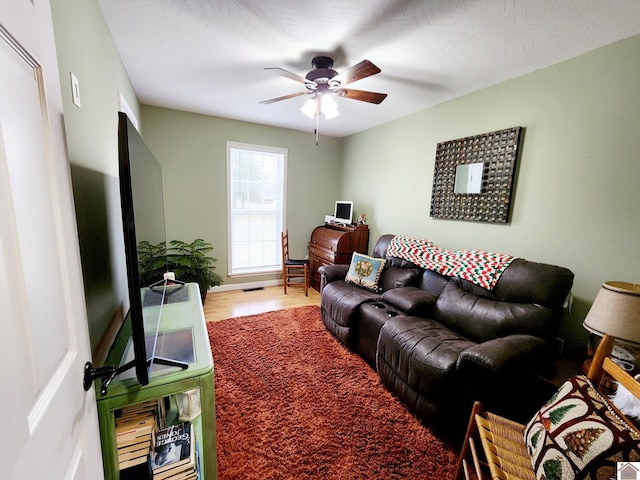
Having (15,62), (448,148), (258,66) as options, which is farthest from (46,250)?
(448,148)

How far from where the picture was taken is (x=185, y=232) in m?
3.56

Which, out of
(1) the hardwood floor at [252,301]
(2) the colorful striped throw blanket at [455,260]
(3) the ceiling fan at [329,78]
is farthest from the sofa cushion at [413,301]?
(3) the ceiling fan at [329,78]

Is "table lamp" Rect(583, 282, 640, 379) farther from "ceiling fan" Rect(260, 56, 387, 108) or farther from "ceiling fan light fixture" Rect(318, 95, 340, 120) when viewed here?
→ "ceiling fan light fixture" Rect(318, 95, 340, 120)

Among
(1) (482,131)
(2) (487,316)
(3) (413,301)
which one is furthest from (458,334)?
(1) (482,131)

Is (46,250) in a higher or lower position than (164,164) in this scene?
lower

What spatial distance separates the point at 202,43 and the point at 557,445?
9.13ft

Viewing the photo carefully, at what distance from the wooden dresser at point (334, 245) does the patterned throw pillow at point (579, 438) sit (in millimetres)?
2689

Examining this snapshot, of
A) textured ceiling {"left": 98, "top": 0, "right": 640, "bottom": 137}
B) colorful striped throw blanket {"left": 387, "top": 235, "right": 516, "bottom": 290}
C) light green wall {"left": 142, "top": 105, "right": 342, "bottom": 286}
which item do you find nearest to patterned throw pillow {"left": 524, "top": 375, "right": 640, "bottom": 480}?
colorful striped throw blanket {"left": 387, "top": 235, "right": 516, "bottom": 290}

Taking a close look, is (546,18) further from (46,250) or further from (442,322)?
(46,250)

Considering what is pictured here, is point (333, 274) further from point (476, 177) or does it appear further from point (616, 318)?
point (616, 318)

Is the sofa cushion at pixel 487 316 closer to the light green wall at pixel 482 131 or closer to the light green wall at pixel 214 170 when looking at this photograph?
the light green wall at pixel 482 131

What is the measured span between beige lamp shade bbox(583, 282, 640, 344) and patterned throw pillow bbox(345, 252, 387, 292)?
1.61 m

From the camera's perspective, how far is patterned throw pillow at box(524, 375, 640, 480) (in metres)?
0.80

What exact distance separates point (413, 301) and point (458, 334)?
39 cm
